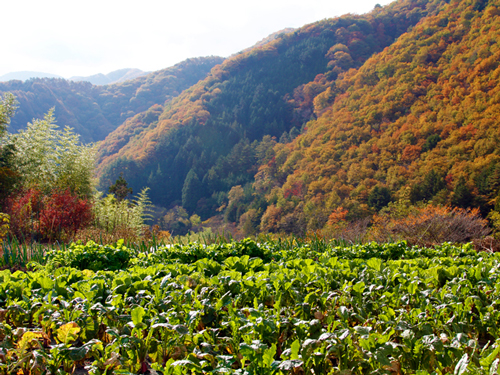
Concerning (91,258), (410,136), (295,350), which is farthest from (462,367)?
(410,136)

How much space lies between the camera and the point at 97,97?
90000mm

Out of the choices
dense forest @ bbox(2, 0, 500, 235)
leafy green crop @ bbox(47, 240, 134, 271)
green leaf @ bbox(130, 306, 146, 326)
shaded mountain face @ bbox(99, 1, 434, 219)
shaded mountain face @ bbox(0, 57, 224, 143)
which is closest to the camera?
green leaf @ bbox(130, 306, 146, 326)

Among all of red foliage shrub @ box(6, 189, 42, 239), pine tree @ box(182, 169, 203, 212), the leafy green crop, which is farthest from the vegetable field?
pine tree @ box(182, 169, 203, 212)

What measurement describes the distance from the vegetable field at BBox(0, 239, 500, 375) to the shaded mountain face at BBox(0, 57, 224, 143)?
80874mm

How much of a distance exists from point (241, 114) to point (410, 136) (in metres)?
38.7

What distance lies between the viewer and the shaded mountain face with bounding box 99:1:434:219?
180 feet

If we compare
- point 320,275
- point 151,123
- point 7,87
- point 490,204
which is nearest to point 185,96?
point 151,123

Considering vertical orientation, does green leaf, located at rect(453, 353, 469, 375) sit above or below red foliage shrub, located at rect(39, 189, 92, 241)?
above

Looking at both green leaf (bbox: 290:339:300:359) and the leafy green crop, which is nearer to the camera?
green leaf (bbox: 290:339:300:359)

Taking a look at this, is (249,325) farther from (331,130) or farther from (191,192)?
(191,192)

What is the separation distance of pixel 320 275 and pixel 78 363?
1551mm

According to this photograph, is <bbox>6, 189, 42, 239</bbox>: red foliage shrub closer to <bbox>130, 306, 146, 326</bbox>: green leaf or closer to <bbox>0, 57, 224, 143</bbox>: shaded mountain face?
<bbox>130, 306, 146, 326</bbox>: green leaf

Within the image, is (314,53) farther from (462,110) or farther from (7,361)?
(7,361)

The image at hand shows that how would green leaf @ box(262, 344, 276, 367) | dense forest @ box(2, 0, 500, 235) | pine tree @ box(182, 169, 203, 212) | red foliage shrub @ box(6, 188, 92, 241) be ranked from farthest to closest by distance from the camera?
pine tree @ box(182, 169, 203, 212), dense forest @ box(2, 0, 500, 235), red foliage shrub @ box(6, 188, 92, 241), green leaf @ box(262, 344, 276, 367)
